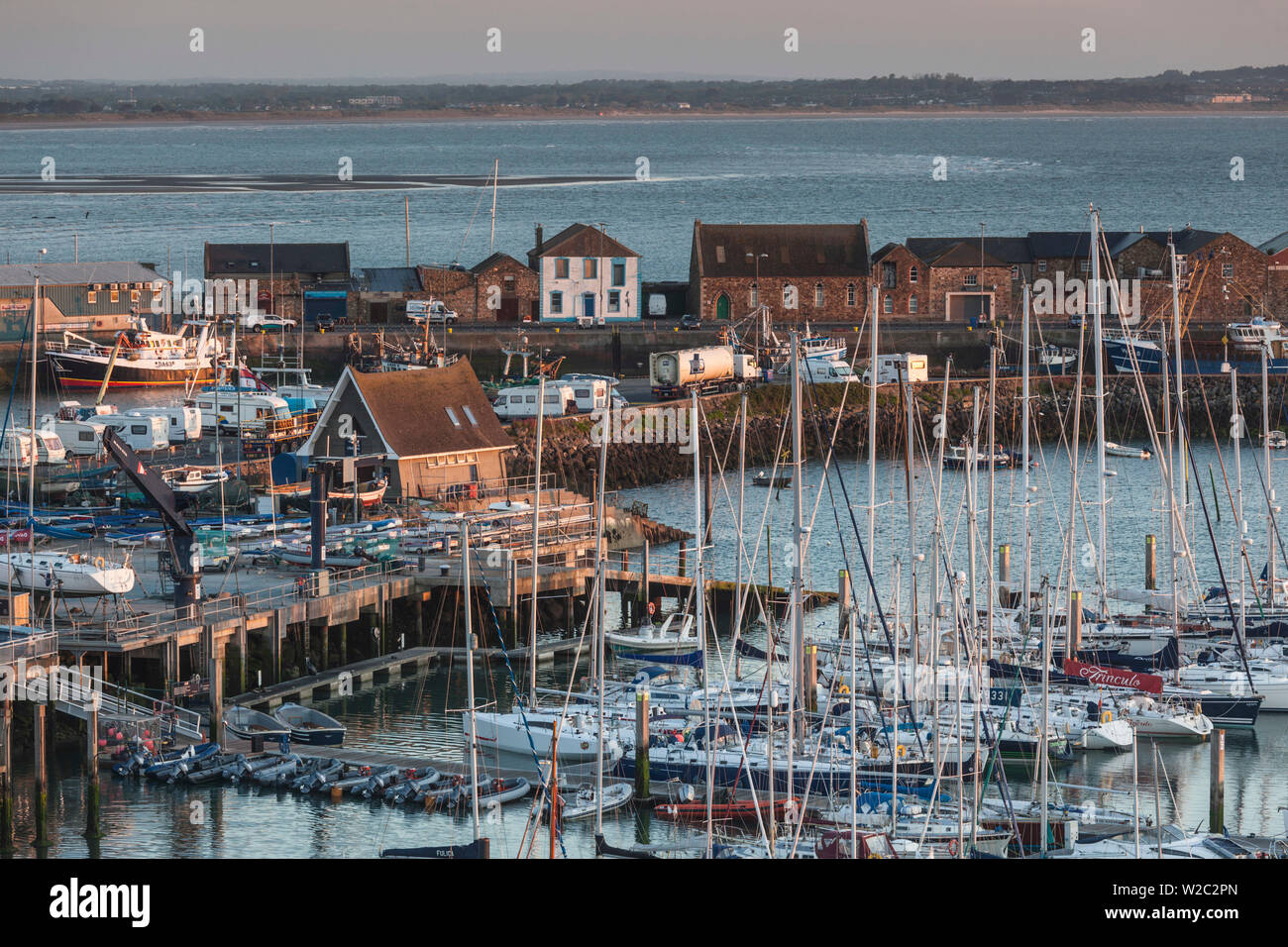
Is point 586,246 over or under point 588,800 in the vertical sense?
over

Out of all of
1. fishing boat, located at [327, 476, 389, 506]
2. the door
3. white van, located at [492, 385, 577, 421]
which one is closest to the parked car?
the door

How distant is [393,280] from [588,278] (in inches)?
314

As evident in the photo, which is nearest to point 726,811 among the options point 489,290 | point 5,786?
point 5,786

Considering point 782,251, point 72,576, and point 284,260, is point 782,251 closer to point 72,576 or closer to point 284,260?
point 284,260

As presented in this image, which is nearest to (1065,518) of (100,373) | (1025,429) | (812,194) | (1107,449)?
(1107,449)

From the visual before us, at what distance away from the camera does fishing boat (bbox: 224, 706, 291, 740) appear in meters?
28.0

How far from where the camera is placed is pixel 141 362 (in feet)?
212

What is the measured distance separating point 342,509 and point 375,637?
705 cm

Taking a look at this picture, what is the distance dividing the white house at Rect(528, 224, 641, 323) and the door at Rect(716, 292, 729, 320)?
2934mm

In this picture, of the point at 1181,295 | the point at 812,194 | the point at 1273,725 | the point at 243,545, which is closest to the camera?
the point at 1273,725

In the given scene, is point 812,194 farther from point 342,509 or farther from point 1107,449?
point 342,509

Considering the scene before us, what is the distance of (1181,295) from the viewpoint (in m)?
69.9

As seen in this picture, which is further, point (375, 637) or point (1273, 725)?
point (375, 637)
